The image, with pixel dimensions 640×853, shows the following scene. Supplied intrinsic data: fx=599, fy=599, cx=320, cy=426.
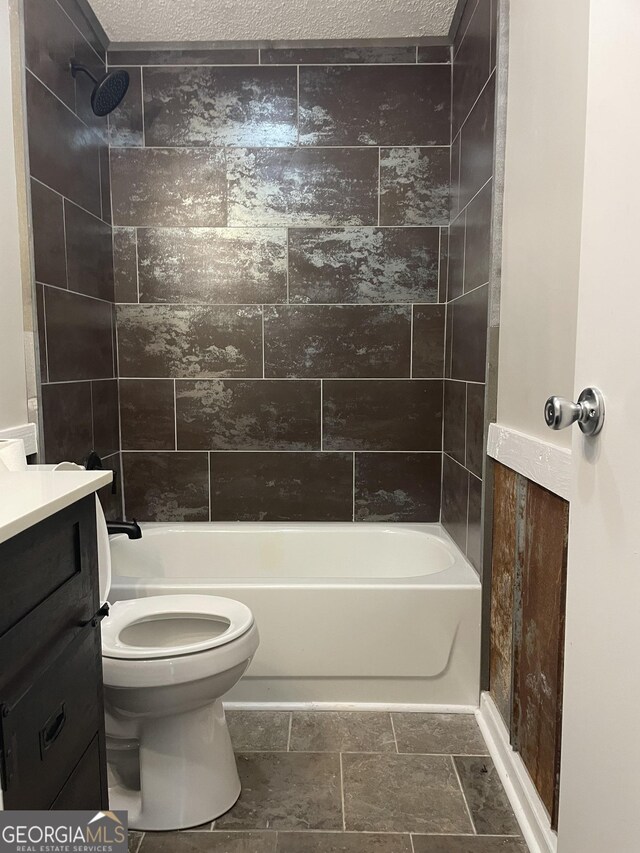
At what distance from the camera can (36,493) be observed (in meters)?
1.02

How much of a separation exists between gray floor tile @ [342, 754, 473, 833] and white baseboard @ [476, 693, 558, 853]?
0.14 m

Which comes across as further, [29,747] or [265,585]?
[265,585]

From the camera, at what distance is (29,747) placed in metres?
0.91

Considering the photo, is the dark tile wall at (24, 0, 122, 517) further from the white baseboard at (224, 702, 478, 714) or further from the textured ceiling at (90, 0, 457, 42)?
the white baseboard at (224, 702, 478, 714)

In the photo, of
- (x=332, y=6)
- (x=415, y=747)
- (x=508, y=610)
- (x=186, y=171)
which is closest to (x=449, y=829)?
(x=415, y=747)

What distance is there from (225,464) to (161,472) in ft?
0.99

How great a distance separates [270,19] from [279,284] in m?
1.04

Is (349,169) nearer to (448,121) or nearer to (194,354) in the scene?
(448,121)

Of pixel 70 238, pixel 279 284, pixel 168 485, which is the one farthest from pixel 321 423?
pixel 70 238

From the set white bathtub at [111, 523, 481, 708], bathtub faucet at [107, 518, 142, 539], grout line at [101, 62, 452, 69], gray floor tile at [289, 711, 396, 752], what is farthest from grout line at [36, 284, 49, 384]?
gray floor tile at [289, 711, 396, 752]

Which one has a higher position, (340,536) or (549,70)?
(549,70)

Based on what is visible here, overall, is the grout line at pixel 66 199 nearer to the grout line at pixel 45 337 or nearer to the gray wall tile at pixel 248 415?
the grout line at pixel 45 337

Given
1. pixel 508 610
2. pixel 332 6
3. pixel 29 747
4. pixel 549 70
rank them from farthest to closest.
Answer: pixel 332 6, pixel 508 610, pixel 549 70, pixel 29 747

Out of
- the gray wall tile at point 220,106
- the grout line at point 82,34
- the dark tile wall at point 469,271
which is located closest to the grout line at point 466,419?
the dark tile wall at point 469,271
